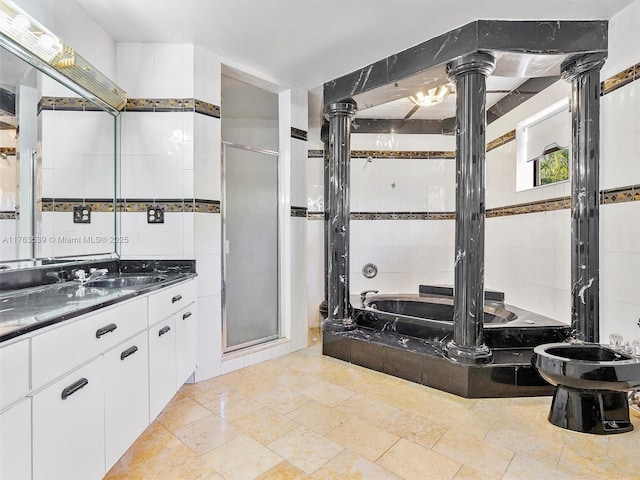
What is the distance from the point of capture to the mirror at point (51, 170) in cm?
171

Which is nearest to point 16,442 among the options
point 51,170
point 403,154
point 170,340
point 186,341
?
point 170,340

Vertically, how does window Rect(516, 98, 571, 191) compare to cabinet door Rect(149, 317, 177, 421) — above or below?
above

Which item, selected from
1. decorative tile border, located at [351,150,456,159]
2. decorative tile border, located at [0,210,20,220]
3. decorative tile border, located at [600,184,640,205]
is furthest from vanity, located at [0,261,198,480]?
decorative tile border, located at [351,150,456,159]

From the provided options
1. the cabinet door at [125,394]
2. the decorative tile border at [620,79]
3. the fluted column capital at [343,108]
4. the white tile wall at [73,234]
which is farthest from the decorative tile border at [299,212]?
the decorative tile border at [620,79]

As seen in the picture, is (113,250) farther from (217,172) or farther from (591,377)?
(591,377)

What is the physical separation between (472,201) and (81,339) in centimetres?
225

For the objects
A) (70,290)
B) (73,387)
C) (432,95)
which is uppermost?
(432,95)

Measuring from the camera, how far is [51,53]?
6.25 feet

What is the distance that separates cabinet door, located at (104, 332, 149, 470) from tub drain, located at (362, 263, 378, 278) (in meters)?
2.90

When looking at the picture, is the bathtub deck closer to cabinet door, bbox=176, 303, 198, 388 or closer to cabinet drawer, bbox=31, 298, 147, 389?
cabinet door, bbox=176, 303, 198, 388

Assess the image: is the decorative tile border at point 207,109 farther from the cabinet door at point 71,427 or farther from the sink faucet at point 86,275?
the cabinet door at point 71,427

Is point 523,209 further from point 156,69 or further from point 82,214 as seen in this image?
point 82,214

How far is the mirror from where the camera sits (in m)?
1.71

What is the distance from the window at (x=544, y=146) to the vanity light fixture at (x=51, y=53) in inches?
132
